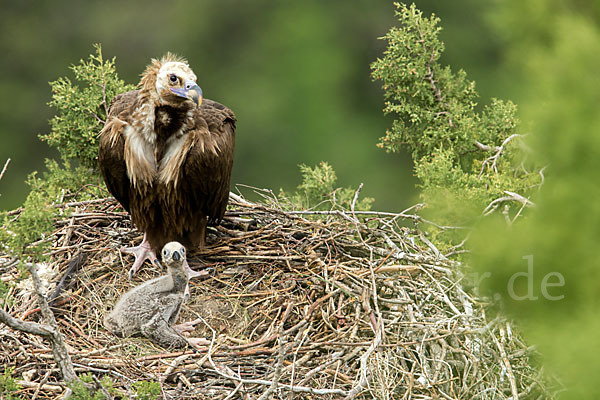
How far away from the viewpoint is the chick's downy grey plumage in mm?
3314

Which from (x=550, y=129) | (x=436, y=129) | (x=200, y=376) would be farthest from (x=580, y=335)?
(x=436, y=129)

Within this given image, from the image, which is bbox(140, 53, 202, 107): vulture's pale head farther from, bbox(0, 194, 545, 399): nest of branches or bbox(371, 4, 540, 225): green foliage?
bbox(371, 4, 540, 225): green foliage

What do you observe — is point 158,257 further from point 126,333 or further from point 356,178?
point 356,178

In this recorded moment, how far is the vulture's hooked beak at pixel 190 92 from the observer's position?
3.42 meters

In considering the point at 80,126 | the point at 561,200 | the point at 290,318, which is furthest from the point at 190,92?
the point at 561,200

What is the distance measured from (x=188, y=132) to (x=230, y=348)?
115 centimetres

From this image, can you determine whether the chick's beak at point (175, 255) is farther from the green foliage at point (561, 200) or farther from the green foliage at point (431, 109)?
the green foliage at point (561, 200)

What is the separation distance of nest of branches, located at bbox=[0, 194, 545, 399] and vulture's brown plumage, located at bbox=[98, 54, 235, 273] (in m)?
0.39

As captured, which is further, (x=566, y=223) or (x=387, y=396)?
(x=387, y=396)

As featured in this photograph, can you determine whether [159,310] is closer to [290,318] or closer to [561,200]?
[290,318]

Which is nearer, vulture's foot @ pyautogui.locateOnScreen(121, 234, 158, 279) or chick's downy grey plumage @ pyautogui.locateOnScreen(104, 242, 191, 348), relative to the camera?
chick's downy grey plumage @ pyautogui.locateOnScreen(104, 242, 191, 348)

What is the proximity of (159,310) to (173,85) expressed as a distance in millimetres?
1134

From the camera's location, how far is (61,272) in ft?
12.2

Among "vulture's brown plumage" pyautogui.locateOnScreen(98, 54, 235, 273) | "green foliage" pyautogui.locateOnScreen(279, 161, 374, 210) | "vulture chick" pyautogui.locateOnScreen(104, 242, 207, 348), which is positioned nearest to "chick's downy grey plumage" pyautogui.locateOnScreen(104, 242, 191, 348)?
"vulture chick" pyautogui.locateOnScreen(104, 242, 207, 348)
